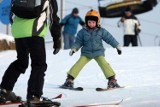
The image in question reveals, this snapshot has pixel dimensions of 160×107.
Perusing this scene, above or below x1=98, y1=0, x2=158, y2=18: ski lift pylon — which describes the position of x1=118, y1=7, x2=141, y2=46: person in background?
below

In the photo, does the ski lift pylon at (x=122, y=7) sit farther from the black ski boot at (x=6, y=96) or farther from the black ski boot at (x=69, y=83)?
the black ski boot at (x=6, y=96)

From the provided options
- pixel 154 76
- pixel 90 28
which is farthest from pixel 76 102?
pixel 154 76

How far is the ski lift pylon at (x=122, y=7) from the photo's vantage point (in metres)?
16.8

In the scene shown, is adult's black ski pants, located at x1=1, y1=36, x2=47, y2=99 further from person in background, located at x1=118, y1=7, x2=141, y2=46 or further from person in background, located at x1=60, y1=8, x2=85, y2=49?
person in background, located at x1=118, y1=7, x2=141, y2=46

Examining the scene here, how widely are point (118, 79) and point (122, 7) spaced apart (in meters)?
9.57

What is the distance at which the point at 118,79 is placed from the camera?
830cm

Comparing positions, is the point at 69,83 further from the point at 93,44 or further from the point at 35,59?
the point at 35,59

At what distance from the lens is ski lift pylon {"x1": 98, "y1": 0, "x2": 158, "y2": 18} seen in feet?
55.0

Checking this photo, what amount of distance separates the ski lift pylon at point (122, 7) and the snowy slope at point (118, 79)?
390 centimetres

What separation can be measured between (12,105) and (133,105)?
1102mm

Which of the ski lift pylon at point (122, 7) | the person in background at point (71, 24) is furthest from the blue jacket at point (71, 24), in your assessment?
the ski lift pylon at point (122, 7)

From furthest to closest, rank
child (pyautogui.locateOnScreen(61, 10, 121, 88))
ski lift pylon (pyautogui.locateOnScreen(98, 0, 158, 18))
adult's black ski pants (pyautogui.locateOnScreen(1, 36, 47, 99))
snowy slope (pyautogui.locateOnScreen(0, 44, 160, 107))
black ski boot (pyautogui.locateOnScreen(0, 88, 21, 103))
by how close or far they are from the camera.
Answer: ski lift pylon (pyautogui.locateOnScreen(98, 0, 158, 18)) → child (pyautogui.locateOnScreen(61, 10, 121, 88)) → snowy slope (pyautogui.locateOnScreen(0, 44, 160, 107)) → black ski boot (pyautogui.locateOnScreen(0, 88, 21, 103)) → adult's black ski pants (pyautogui.locateOnScreen(1, 36, 47, 99))

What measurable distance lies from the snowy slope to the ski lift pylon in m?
3.90

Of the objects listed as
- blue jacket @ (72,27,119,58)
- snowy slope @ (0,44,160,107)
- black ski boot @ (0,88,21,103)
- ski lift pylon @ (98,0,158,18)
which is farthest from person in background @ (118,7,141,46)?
black ski boot @ (0,88,21,103)
